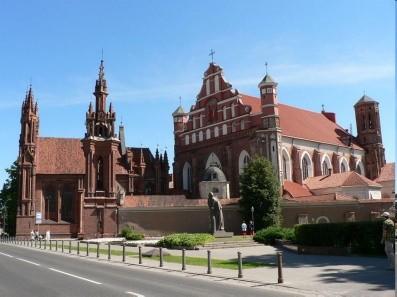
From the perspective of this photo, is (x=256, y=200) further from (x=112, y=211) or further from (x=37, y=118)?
(x=37, y=118)

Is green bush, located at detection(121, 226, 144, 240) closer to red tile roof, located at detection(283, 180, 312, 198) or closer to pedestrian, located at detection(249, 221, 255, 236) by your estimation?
pedestrian, located at detection(249, 221, 255, 236)

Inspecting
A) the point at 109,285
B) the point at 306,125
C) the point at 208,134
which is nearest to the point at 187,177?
the point at 208,134

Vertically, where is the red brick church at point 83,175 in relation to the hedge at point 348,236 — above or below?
above

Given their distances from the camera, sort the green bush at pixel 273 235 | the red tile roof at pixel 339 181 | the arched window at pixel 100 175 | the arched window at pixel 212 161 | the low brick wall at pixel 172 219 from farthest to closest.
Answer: the arched window at pixel 212 161, the arched window at pixel 100 175, the red tile roof at pixel 339 181, the low brick wall at pixel 172 219, the green bush at pixel 273 235

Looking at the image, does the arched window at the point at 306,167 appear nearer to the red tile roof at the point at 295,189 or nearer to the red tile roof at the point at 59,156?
the red tile roof at the point at 295,189

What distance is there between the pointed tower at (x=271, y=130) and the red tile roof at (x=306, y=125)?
→ 3.94m

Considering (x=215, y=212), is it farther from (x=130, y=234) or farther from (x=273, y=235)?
(x=130, y=234)

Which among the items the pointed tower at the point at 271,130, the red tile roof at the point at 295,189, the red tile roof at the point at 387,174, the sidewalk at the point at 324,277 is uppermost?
the pointed tower at the point at 271,130

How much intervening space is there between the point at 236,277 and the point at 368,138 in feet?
226

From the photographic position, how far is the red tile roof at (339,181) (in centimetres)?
5831

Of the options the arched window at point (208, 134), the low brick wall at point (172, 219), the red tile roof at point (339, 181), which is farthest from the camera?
the arched window at point (208, 134)

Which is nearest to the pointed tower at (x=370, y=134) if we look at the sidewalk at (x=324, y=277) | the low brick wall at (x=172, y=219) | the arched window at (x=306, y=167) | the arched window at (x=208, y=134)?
the arched window at (x=306, y=167)

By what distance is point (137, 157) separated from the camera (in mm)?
75312

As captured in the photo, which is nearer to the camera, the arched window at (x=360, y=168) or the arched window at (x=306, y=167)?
the arched window at (x=306, y=167)
